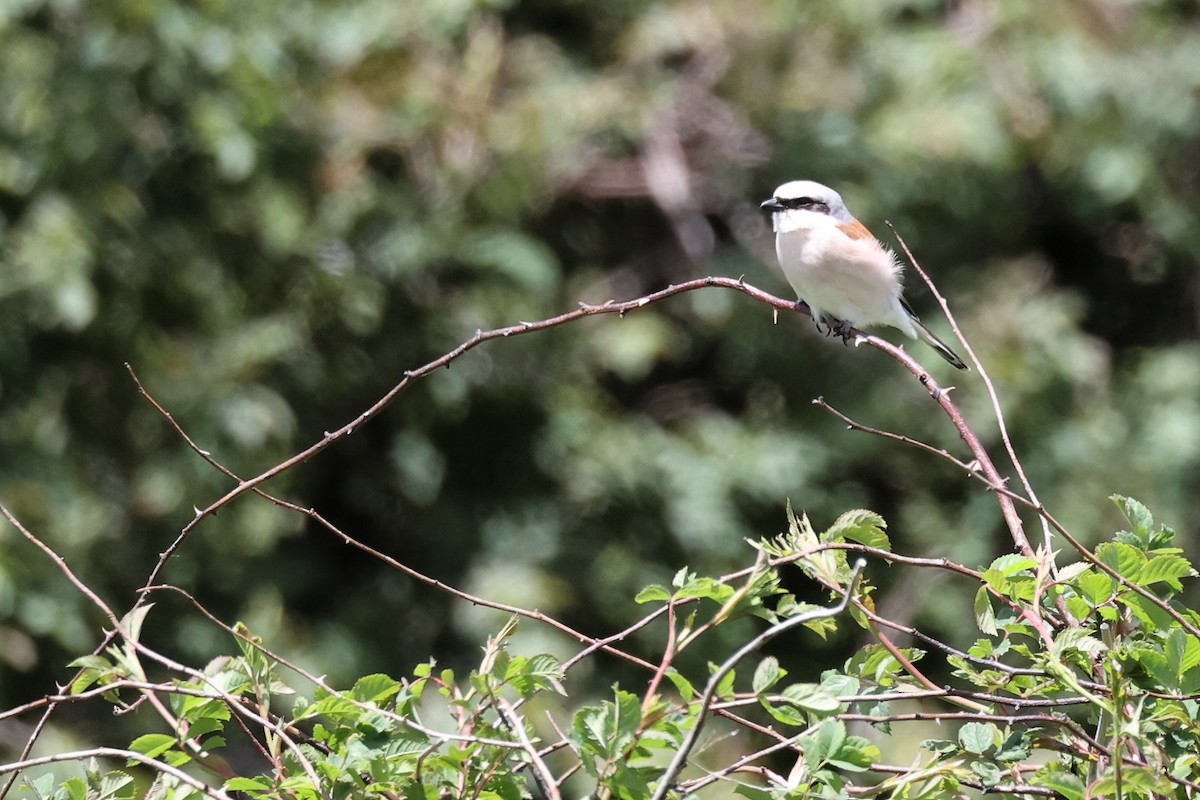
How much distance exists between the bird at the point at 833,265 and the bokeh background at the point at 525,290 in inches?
51.5

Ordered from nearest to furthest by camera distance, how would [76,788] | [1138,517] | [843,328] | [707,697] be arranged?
[707,697] < [76,788] < [1138,517] < [843,328]

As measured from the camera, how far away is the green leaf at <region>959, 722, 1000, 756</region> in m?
1.37

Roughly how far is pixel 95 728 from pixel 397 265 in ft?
6.13

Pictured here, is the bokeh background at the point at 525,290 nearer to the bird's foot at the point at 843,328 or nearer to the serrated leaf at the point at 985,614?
the bird's foot at the point at 843,328

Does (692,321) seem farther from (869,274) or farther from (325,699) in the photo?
(325,699)

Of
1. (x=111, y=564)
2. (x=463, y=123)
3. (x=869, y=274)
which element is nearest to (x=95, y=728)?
(x=111, y=564)

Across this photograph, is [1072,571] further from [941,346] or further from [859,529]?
[941,346]

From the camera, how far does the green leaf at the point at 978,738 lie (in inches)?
53.9

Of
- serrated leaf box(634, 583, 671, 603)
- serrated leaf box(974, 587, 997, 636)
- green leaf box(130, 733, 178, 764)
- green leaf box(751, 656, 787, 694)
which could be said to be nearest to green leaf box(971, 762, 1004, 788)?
serrated leaf box(974, 587, 997, 636)

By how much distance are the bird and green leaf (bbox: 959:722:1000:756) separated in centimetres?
226

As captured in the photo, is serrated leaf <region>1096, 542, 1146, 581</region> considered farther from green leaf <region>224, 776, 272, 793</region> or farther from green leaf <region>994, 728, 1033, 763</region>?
green leaf <region>224, 776, 272, 793</region>

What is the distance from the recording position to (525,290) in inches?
196

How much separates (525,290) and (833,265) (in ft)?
5.30

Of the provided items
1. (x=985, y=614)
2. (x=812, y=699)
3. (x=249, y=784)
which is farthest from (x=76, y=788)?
(x=985, y=614)
